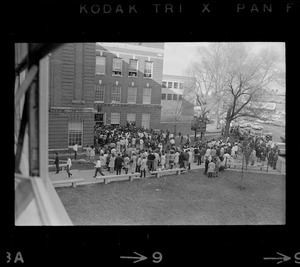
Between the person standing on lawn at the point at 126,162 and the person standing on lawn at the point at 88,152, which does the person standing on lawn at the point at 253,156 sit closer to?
the person standing on lawn at the point at 126,162

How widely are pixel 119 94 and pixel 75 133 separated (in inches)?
24.7

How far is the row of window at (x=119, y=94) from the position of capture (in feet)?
9.88

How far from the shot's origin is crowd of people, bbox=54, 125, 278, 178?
300 centimetres

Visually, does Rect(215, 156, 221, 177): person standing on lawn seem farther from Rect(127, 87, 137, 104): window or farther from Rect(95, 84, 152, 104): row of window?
Rect(127, 87, 137, 104): window

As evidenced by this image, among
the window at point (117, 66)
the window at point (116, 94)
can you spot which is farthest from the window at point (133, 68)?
the window at point (116, 94)

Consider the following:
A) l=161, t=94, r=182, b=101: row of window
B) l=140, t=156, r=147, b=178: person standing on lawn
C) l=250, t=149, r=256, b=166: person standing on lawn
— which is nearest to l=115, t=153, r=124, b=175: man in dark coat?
l=140, t=156, r=147, b=178: person standing on lawn

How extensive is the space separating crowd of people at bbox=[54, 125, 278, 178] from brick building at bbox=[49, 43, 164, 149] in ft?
0.38
